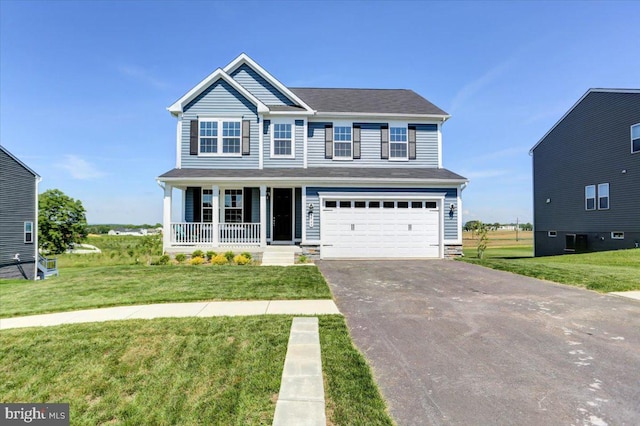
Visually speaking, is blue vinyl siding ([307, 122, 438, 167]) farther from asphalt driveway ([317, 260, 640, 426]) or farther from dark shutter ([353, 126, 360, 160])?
asphalt driveway ([317, 260, 640, 426])

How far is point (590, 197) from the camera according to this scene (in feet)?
64.1

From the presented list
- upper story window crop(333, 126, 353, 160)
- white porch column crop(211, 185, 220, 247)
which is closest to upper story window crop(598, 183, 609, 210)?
upper story window crop(333, 126, 353, 160)

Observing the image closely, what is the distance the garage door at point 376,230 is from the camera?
1412 centimetres

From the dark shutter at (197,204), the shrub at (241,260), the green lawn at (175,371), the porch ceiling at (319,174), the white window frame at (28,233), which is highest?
the porch ceiling at (319,174)

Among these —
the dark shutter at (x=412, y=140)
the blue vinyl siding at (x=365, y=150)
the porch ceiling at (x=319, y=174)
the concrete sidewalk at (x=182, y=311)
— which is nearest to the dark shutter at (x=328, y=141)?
the blue vinyl siding at (x=365, y=150)

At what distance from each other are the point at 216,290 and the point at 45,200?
45989 mm

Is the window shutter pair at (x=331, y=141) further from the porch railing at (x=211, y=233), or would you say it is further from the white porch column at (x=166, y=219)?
the white porch column at (x=166, y=219)

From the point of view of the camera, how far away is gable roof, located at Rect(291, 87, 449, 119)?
52.3ft

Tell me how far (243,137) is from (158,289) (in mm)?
9122

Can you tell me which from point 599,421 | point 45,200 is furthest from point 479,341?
point 45,200

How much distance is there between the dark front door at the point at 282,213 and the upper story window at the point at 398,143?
5629mm

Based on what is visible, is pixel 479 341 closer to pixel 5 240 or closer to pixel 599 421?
pixel 599 421

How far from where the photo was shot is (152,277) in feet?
31.0

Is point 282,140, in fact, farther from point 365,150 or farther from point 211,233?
point 211,233
